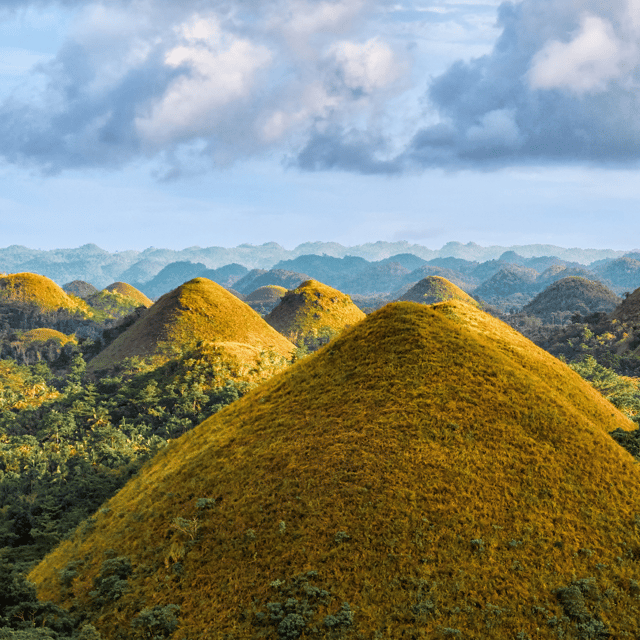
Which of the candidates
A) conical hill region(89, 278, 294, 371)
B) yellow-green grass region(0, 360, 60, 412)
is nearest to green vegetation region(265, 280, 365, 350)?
conical hill region(89, 278, 294, 371)

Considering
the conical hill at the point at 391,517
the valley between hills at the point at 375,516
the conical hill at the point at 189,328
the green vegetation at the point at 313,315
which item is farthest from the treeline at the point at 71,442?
the green vegetation at the point at 313,315

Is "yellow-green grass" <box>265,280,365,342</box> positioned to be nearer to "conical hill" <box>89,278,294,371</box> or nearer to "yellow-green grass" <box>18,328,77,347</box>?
"conical hill" <box>89,278,294,371</box>

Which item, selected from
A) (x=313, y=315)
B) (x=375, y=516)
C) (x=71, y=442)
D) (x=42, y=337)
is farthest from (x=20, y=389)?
(x=375, y=516)

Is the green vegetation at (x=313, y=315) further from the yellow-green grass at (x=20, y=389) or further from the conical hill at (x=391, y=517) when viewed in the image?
the conical hill at (x=391, y=517)

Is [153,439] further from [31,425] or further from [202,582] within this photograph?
[202,582]

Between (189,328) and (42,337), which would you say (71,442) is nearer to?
(189,328)

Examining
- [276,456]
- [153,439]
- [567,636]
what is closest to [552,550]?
[567,636]
